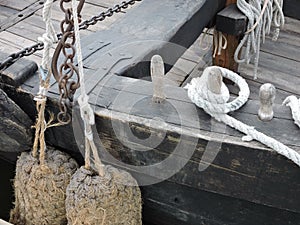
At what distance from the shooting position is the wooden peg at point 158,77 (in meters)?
1.04

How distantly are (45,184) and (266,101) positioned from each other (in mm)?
566

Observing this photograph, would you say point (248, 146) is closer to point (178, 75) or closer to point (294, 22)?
point (178, 75)

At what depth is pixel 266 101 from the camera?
38.9 inches

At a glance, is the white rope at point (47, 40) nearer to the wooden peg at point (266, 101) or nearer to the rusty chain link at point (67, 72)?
the rusty chain link at point (67, 72)

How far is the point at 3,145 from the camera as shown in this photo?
4.16ft

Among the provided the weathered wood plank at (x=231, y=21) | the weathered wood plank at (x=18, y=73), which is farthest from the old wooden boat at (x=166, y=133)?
the weathered wood plank at (x=231, y=21)

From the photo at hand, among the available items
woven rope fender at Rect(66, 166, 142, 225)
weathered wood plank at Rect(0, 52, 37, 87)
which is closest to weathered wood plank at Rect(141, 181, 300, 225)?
woven rope fender at Rect(66, 166, 142, 225)

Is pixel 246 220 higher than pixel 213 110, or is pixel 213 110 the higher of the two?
pixel 213 110

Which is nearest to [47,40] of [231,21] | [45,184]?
[45,184]

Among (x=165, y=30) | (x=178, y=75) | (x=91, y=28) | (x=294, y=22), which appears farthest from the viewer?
(x=294, y=22)

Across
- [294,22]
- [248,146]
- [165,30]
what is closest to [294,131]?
[248,146]

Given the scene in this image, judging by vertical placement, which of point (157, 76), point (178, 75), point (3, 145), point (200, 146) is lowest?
point (178, 75)

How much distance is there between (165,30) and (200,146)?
44cm

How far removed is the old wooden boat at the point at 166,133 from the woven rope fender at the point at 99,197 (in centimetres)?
5
